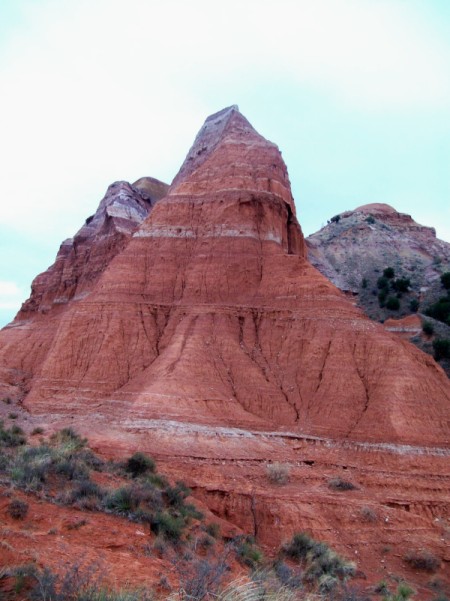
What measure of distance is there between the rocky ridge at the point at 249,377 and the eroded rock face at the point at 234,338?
98 millimetres

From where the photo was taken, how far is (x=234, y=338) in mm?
35281

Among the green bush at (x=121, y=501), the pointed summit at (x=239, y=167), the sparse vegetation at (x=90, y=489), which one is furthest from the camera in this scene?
the pointed summit at (x=239, y=167)

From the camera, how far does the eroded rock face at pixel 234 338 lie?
30.0 metres

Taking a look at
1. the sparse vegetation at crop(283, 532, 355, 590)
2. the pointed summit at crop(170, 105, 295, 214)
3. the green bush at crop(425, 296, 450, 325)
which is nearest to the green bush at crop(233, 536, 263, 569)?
the sparse vegetation at crop(283, 532, 355, 590)

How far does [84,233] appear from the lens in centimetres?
5547

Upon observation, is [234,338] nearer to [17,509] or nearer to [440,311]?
[17,509]

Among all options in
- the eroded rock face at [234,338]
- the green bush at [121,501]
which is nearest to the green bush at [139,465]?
the green bush at [121,501]

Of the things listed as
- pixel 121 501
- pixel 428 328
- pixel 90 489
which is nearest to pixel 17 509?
pixel 90 489

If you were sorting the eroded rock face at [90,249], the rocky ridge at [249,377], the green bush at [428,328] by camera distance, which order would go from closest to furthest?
the rocky ridge at [249,377], the eroded rock face at [90,249], the green bush at [428,328]

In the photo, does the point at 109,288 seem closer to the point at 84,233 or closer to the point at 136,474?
the point at 84,233

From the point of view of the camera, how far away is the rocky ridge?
79.0ft

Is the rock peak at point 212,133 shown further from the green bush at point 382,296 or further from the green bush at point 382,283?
the green bush at point 382,283

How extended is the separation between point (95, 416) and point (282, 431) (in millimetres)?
9590

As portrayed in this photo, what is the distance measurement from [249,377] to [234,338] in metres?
3.30
